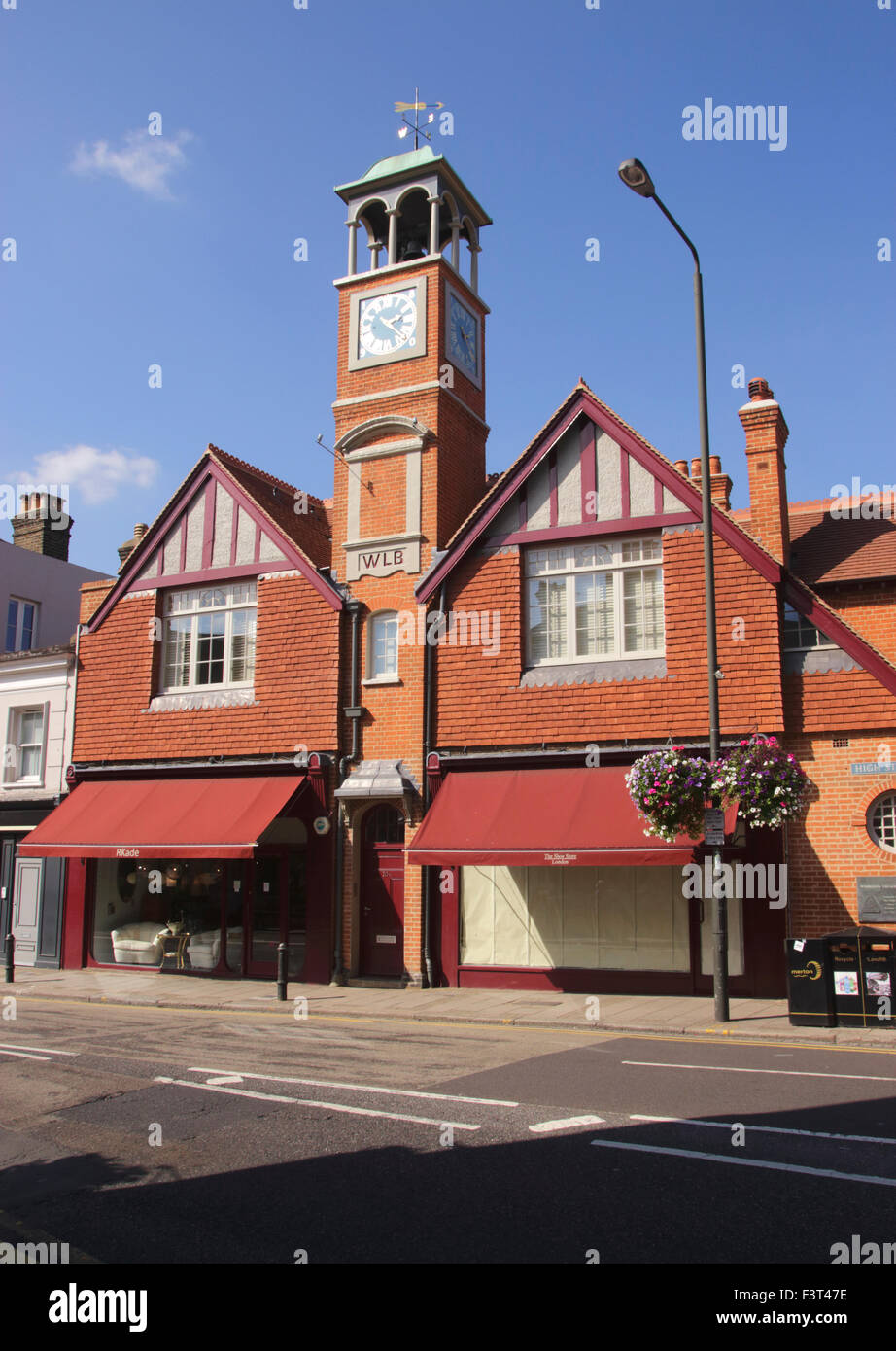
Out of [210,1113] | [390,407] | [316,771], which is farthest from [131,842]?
[210,1113]

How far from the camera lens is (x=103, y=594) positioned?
2481 centimetres

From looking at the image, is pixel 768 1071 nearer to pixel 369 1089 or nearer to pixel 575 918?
pixel 369 1089

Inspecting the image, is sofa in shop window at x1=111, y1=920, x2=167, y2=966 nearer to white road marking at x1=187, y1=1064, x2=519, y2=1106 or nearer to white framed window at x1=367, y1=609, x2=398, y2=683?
white framed window at x1=367, y1=609, x2=398, y2=683

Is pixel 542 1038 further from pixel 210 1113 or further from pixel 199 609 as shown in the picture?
pixel 199 609

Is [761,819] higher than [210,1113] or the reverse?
higher

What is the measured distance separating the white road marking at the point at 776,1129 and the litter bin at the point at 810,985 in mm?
5524

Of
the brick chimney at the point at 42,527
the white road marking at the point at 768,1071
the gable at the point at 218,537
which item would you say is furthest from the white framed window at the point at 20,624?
the white road marking at the point at 768,1071

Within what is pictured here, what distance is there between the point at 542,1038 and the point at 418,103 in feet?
64.6

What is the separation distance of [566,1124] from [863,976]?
640 cm

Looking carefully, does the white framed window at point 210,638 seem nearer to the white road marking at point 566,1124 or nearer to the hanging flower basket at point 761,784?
the hanging flower basket at point 761,784

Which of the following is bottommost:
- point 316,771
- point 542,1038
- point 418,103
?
point 542,1038

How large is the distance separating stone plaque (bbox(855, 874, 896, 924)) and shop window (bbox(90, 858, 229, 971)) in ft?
39.0

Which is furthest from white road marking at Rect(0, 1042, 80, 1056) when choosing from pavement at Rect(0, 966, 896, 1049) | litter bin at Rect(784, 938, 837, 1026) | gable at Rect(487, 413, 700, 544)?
Result: gable at Rect(487, 413, 700, 544)
